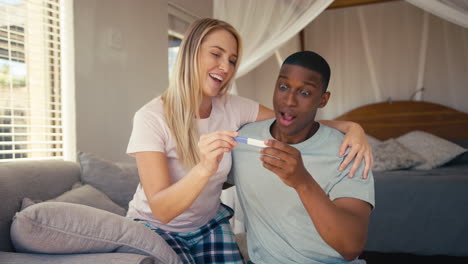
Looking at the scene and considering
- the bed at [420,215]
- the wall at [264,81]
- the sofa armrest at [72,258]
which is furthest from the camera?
the wall at [264,81]

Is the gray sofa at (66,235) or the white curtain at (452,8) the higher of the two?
the white curtain at (452,8)

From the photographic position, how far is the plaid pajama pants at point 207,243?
1403mm

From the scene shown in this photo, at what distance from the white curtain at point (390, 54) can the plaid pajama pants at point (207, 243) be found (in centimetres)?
371

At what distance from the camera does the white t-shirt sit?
1.30 meters

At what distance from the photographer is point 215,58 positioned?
144cm

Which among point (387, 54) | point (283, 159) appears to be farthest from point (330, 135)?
point (387, 54)

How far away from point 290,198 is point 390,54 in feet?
12.9

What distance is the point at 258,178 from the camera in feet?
→ 4.42

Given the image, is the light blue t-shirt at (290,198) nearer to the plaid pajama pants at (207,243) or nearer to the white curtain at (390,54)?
the plaid pajama pants at (207,243)

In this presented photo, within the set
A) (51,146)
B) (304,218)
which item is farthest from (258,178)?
(51,146)

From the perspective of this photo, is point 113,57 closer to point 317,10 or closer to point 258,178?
point 317,10

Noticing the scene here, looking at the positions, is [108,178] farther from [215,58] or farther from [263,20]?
[263,20]

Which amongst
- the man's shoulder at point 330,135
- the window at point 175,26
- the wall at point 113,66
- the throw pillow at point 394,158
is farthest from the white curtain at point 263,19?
the man's shoulder at point 330,135

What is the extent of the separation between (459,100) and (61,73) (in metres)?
4.05
